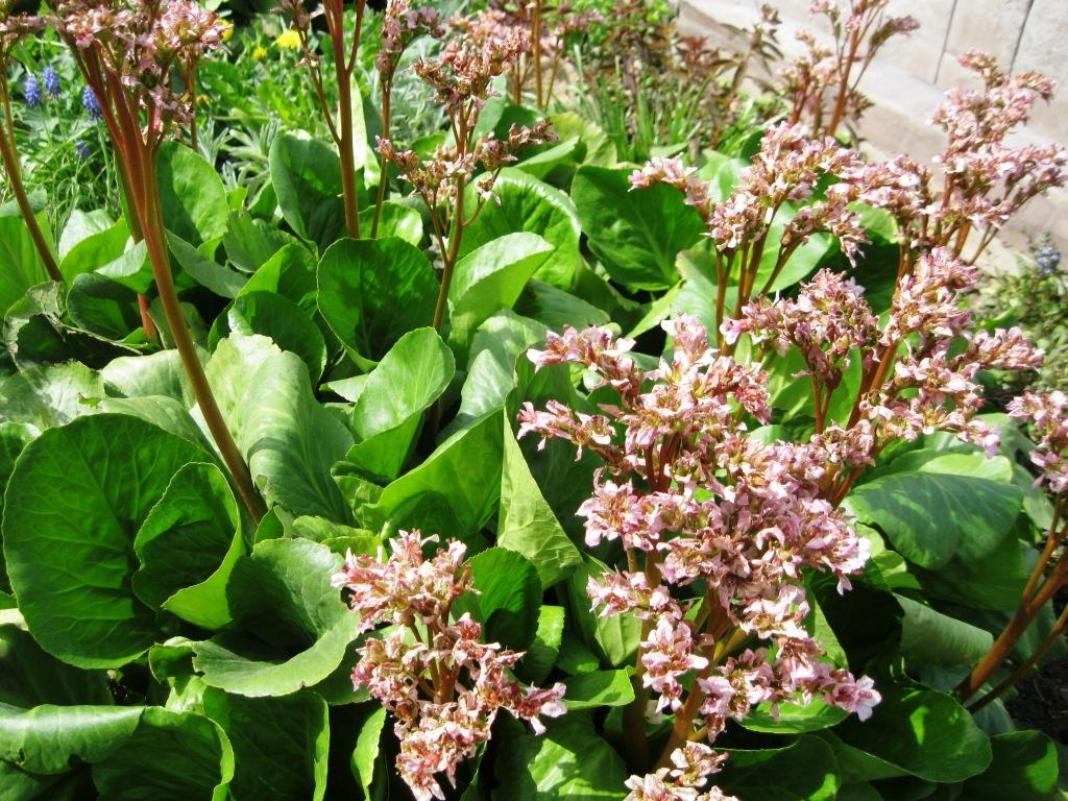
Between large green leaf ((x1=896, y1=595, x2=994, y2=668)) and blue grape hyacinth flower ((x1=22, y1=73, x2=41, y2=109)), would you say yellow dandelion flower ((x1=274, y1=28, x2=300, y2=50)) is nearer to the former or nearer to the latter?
blue grape hyacinth flower ((x1=22, y1=73, x2=41, y2=109))

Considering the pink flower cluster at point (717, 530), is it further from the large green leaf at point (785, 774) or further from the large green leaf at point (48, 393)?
the large green leaf at point (48, 393)

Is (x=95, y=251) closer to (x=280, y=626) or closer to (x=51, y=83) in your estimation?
(x=280, y=626)

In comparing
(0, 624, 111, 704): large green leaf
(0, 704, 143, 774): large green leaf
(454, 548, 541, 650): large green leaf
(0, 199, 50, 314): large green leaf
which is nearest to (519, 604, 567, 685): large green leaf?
(454, 548, 541, 650): large green leaf

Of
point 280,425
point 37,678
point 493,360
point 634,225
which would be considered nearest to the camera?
point 37,678

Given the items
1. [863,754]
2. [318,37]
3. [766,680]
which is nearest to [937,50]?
[318,37]

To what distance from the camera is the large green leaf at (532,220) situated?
2.54 metres

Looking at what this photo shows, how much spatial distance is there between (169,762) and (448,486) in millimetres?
592

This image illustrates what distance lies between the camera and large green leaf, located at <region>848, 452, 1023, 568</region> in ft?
6.17

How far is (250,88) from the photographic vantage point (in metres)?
4.21

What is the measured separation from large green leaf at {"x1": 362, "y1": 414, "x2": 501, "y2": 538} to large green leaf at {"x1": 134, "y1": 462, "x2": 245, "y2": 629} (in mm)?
239

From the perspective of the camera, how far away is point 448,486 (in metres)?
1.74

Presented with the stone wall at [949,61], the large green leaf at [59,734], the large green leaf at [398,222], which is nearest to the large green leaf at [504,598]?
the large green leaf at [59,734]

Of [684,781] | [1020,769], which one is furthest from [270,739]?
[1020,769]

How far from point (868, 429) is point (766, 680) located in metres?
0.44
